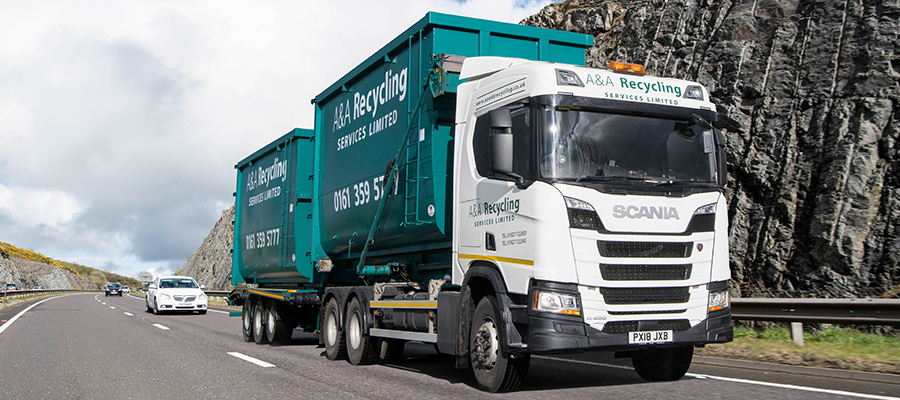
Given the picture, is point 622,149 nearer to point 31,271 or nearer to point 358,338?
point 358,338

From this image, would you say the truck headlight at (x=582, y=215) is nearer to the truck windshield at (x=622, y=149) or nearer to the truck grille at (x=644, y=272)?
the truck windshield at (x=622, y=149)

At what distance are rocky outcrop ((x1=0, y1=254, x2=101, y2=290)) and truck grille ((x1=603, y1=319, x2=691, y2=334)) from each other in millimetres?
87393

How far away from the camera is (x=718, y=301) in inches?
250

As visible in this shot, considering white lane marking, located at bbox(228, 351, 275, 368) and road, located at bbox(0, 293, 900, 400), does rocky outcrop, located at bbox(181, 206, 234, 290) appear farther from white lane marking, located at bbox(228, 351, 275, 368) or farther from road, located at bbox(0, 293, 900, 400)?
white lane marking, located at bbox(228, 351, 275, 368)

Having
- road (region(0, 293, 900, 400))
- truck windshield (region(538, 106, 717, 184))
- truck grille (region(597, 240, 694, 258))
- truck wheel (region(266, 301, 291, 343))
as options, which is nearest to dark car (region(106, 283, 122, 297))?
road (region(0, 293, 900, 400))

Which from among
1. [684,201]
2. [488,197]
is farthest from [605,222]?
[488,197]

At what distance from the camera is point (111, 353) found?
10883 mm

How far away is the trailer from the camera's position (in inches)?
233

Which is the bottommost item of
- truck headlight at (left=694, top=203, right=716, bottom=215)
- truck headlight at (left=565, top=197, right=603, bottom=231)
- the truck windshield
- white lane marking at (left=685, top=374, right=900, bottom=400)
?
white lane marking at (left=685, top=374, right=900, bottom=400)

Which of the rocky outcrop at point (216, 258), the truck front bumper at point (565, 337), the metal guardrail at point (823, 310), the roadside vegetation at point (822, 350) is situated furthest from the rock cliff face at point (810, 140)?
the rocky outcrop at point (216, 258)

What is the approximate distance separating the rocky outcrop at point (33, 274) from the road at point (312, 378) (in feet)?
263

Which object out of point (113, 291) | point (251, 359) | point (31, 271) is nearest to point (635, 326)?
point (251, 359)

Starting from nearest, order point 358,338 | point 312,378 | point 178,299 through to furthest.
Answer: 1. point 312,378
2. point 358,338
3. point 178,299

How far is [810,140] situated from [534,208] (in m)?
14.0
